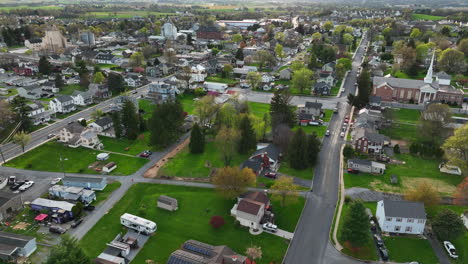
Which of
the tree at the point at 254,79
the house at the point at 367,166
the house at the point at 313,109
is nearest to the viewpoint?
the house at the point at 367,166

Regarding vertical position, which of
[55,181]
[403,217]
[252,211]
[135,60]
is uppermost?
[135,60]

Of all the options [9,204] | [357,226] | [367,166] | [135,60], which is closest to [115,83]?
[135,60]

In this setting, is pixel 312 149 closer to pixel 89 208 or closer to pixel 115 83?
pixel 89 208

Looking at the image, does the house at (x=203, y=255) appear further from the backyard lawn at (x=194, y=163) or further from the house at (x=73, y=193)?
the backyard lawn at (x=194, y=163)

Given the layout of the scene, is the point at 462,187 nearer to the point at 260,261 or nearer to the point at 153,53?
the point at 260,261

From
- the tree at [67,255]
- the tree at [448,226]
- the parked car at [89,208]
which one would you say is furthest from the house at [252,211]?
the tree at [448,226]

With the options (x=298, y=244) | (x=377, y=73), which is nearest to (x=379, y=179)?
(x=298, y=244)
